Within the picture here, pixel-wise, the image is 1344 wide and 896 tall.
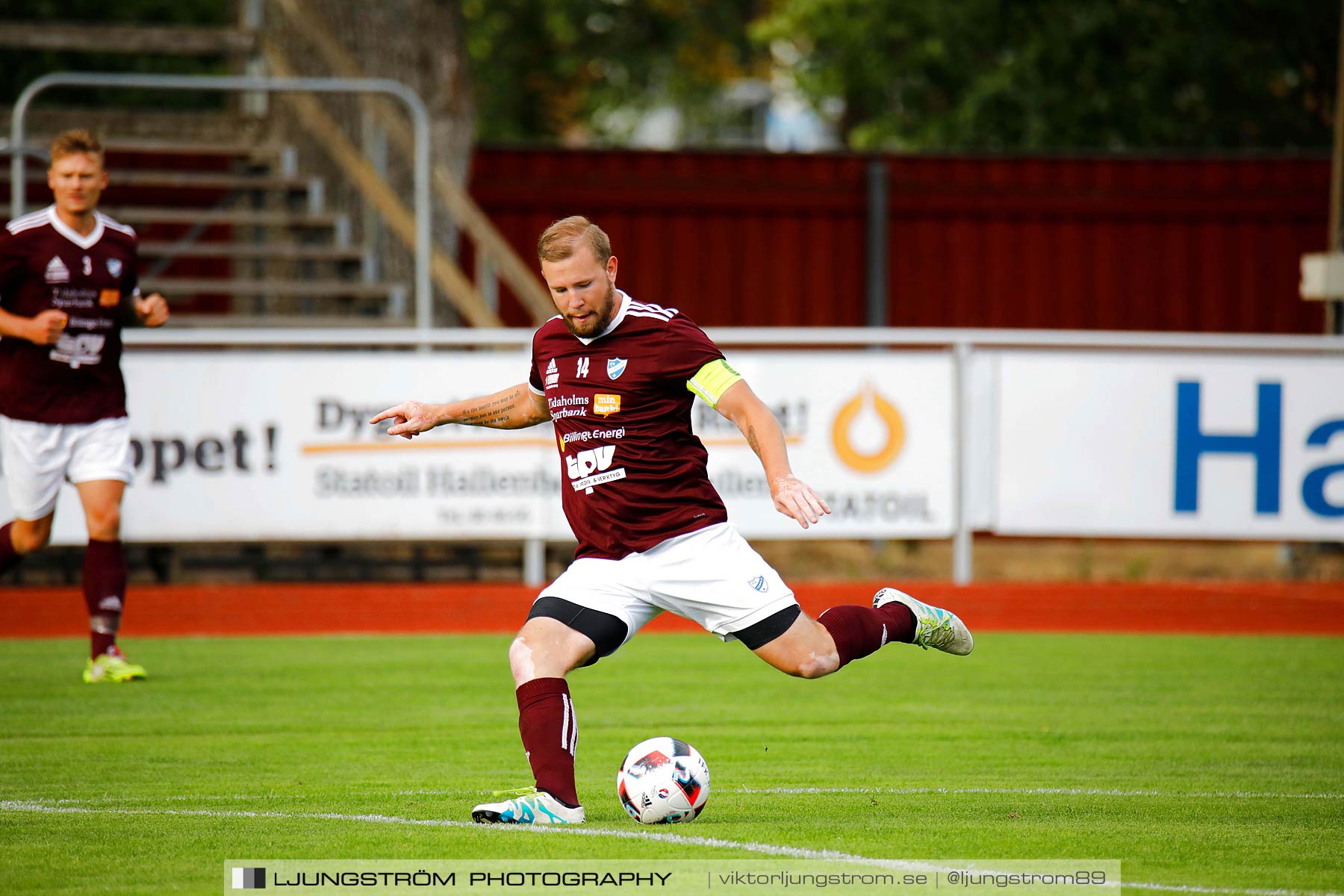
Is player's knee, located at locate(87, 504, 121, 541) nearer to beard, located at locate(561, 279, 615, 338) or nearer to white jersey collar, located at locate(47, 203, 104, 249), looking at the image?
white jersey collar, located at locate(47, 203, 104, 249)

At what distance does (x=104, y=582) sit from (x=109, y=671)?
53 centimetres

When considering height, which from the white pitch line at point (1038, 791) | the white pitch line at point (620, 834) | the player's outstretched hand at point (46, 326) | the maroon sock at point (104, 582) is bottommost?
the white pitch line at point (1038, 791)

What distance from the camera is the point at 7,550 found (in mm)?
9070

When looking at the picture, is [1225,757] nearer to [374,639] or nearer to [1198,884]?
[1198,884]

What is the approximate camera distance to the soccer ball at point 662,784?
560 cm

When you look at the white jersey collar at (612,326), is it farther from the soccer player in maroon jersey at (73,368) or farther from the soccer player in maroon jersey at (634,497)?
the soccer player in maroon jersey at (73,368)

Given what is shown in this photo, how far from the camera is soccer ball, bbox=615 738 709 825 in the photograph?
560 centimetres

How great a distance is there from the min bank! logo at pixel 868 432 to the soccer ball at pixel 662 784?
7900 mm

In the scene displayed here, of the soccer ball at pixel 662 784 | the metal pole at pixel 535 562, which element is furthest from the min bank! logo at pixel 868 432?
the soccer ball at pixel 662 784

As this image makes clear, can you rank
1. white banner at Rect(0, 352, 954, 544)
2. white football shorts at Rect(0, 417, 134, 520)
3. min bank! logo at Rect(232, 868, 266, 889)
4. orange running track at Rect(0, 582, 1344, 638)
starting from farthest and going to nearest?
white banner at Rect(0, 352, 954, 544)
orange running track at Rect(0, 582, 1344, 638)
white football shorts at Rect(0, 417, 134, 520)
min bank! logo at Rect(232, 868, 266, 889)

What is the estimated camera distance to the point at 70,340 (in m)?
8.83

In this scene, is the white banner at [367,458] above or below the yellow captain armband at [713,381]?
below

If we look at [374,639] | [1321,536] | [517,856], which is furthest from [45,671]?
[1321,536]

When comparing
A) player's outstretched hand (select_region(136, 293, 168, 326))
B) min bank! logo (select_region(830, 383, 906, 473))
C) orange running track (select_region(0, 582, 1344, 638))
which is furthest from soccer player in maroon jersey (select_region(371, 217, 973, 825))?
min bank! logo (select_region(830, 383, 906, 473))
